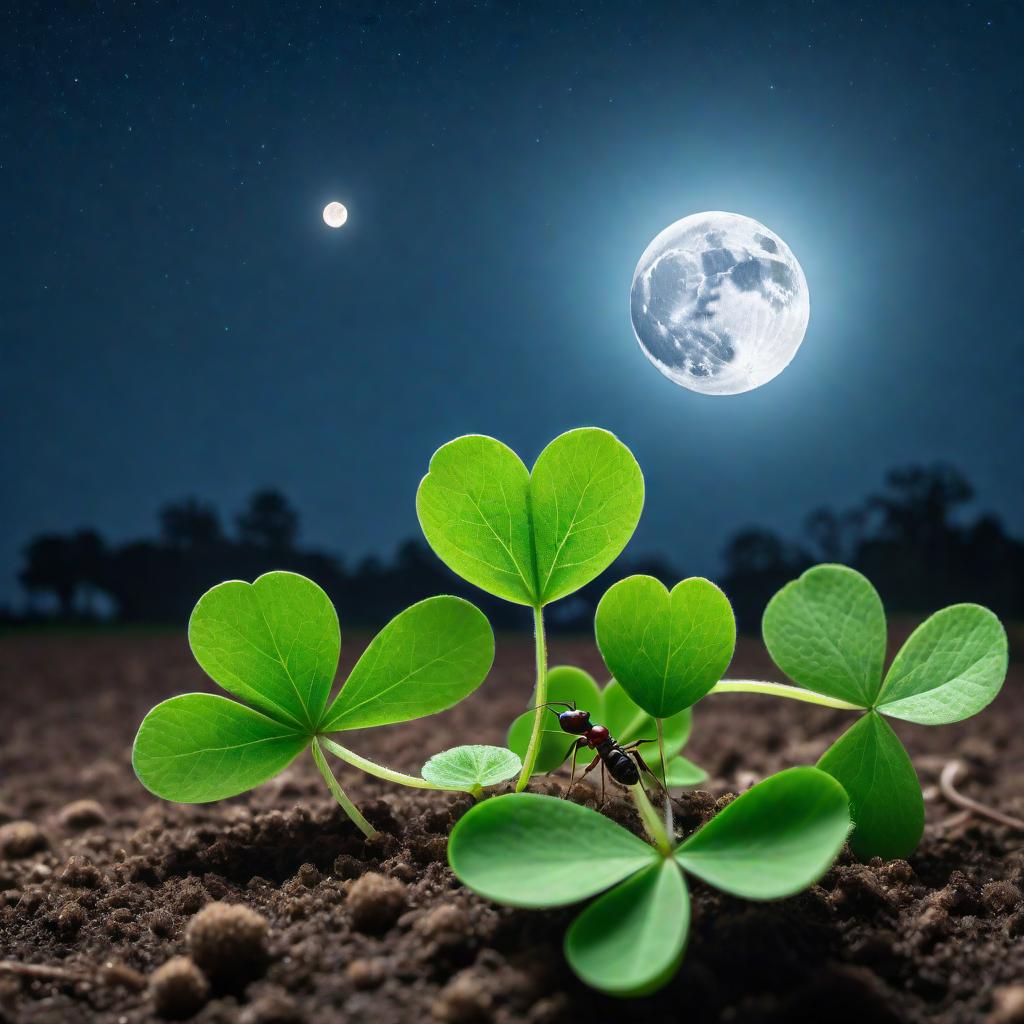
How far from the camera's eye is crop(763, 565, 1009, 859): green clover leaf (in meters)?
1.22

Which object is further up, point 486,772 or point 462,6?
point 462,6

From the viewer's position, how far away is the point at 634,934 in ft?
2.74

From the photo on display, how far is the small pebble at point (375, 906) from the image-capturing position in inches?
38.3

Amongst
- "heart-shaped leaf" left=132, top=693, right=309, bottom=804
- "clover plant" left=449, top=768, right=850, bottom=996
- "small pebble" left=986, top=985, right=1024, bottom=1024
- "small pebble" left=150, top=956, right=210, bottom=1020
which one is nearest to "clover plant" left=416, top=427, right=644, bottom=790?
"clover plant" left=449, top=768, right=850, bottom=996

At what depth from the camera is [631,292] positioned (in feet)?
6.14

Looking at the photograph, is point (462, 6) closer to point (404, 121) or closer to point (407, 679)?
point (404, 121)

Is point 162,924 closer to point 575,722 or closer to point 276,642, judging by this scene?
point 276,642

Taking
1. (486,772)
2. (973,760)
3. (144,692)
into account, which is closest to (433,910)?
(486,772)

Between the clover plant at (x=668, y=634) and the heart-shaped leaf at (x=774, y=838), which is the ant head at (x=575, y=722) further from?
the heart-shaped leaf at (x=774, y=838)

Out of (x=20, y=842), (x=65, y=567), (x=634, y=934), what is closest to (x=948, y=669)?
(x=634, y=934)

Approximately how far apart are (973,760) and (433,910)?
6.28ft

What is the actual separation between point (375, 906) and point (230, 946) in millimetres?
150

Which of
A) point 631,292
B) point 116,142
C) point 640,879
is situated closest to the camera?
point 640,879

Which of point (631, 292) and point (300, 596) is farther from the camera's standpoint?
point (631, 292)
